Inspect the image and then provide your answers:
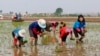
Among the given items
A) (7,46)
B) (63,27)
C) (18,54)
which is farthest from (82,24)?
(18,54)

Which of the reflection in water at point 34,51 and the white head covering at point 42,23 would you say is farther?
the white head covering at point 42,23

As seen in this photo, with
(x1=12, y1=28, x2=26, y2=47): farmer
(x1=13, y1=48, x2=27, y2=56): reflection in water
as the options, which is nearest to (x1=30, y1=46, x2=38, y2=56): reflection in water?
(x1=13, y1=48, x2=27, y2=56): reflection in water

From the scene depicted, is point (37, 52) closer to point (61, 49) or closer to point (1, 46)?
point (61, 49)

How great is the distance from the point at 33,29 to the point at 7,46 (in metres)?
1.39

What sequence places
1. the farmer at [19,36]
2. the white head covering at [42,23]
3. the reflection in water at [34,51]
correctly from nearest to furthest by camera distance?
1. the reflection in water at [34,51]
2. the farmer at [19,36]
3. the white head covering at [42,23]

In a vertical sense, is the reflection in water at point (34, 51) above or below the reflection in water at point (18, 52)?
below

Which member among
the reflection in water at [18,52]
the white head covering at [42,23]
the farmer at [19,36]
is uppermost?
the white head covering at [42,23]

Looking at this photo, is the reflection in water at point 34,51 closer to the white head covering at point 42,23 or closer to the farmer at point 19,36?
the farmer at point 19,36

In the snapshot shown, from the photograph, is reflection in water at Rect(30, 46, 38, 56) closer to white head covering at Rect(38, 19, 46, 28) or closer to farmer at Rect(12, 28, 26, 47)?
farmer at Rect(12, 28, 26, 47)

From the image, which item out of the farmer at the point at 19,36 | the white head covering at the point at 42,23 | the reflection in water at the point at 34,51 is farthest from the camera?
the white head covering at the point at 42,23

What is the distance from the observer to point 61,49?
14188 millimetres

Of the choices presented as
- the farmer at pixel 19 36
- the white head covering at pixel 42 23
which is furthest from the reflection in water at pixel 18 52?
the white head covering at pixel 42 23

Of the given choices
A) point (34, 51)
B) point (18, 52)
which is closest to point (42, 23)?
point (34, 51)

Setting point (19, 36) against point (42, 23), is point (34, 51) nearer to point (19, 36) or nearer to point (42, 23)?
point (19, 36)
